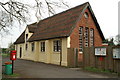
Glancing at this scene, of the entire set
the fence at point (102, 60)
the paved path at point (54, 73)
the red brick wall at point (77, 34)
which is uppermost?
the red brick wall at point (77, 34)

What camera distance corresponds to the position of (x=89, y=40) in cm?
2141

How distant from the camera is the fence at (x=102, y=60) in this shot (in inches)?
523

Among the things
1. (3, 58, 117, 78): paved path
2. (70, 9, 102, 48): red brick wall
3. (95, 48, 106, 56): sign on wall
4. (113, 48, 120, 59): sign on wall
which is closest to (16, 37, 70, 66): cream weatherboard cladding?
(70, 9, 102, 48): red brick wall

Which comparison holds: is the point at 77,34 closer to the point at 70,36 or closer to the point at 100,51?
the point at 70,36

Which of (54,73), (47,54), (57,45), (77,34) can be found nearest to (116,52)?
(54,73)

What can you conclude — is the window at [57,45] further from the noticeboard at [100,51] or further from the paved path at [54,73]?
the noticeboard at [100,51]

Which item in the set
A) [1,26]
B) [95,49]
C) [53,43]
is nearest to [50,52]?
[53,43]

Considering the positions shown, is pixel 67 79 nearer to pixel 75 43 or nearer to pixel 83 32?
pixel 75 43

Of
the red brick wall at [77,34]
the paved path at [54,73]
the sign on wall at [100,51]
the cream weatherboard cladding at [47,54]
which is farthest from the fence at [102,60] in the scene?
the cream weatherboard cladding at [47,54]

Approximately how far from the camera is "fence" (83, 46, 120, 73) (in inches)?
523

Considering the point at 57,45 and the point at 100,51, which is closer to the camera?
the point at 100,51

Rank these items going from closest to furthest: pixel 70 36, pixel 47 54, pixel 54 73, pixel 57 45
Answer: pixel 54 73, pixel 70 36, pixel 57 45, pixel 47 54

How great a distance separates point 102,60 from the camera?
572 inches

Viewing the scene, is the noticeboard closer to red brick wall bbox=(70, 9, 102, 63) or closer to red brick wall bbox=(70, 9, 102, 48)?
red brick wall bbox=(70, 9, 102, 63)
